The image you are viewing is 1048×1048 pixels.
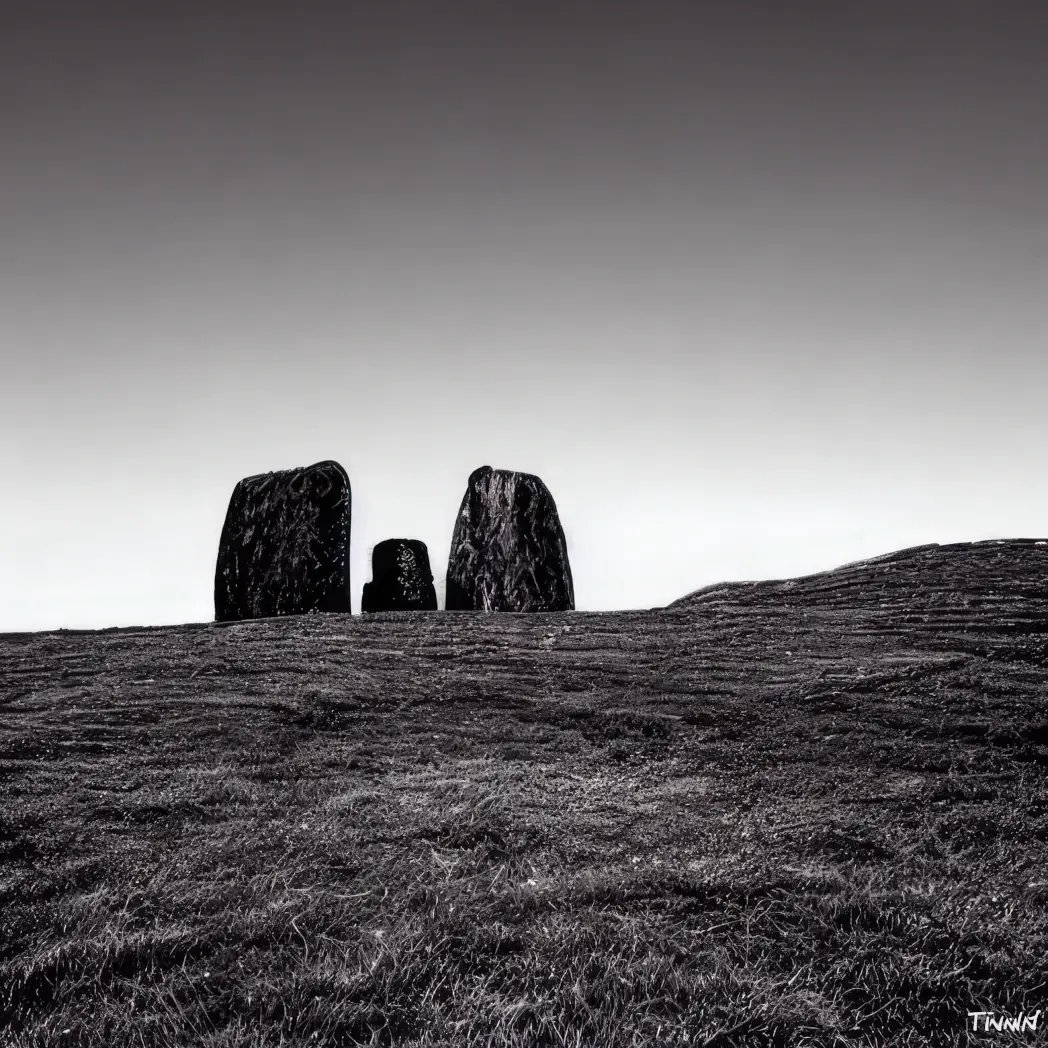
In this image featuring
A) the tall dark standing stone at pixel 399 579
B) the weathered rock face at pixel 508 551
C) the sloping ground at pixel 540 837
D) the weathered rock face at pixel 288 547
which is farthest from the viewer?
the tall dark standing stone at pixel 399 579

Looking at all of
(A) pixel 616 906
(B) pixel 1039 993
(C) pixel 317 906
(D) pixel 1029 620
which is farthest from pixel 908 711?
(C) pixel 317 906

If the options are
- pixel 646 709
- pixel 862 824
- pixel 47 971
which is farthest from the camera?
pixel 646 709

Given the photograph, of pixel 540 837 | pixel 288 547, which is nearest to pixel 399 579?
pixel 288 547

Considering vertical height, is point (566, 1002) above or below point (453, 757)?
below

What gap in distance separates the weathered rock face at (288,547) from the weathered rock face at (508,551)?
1.46 m

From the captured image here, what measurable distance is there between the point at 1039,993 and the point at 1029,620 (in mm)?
4129

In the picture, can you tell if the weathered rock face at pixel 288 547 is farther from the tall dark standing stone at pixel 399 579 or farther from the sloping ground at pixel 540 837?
the sloping ground at pixel 540 837

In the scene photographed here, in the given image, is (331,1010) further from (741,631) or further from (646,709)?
(741,631)

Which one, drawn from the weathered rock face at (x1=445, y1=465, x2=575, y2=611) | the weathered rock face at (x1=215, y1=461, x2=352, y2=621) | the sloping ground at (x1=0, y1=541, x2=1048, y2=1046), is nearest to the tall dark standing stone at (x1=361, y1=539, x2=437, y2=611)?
the weathered rock face at (x1=445, y1=465, x2=575, y2=611)

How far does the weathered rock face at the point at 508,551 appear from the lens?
1030cm

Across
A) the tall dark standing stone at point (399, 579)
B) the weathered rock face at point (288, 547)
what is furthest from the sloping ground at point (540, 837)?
the tall dark standing stone at point (399, 579)

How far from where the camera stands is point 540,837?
423cm

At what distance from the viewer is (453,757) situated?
518 cm

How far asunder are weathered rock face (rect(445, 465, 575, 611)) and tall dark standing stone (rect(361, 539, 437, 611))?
1.10 ft
